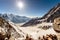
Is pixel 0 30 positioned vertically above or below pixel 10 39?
above

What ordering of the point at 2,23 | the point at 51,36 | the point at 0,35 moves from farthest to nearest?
the point at 2,23
the point at 0,35
the point at 51,36

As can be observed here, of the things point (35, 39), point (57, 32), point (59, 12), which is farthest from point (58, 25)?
point (59, 12)

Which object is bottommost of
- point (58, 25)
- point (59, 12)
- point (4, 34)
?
point (4, 34)

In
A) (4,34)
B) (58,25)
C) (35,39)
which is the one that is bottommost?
(35,39)

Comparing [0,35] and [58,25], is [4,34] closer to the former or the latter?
[0,35]

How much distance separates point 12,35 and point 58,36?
7.72 metres

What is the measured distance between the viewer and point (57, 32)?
38.5 ft

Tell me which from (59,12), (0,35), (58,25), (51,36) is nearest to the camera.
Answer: (58,25)

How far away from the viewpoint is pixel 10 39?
50.6 feet

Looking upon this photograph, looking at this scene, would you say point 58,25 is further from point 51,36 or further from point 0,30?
point 0,30

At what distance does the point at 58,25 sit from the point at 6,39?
7.17 metres

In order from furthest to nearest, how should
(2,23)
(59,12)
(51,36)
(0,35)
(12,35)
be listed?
(59,12)
(12,35)
(2,23)
(0,35)
(51,36)

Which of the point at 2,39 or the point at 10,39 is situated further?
the point at 10,39

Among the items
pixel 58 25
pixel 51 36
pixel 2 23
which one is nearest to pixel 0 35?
pixel 2 23
